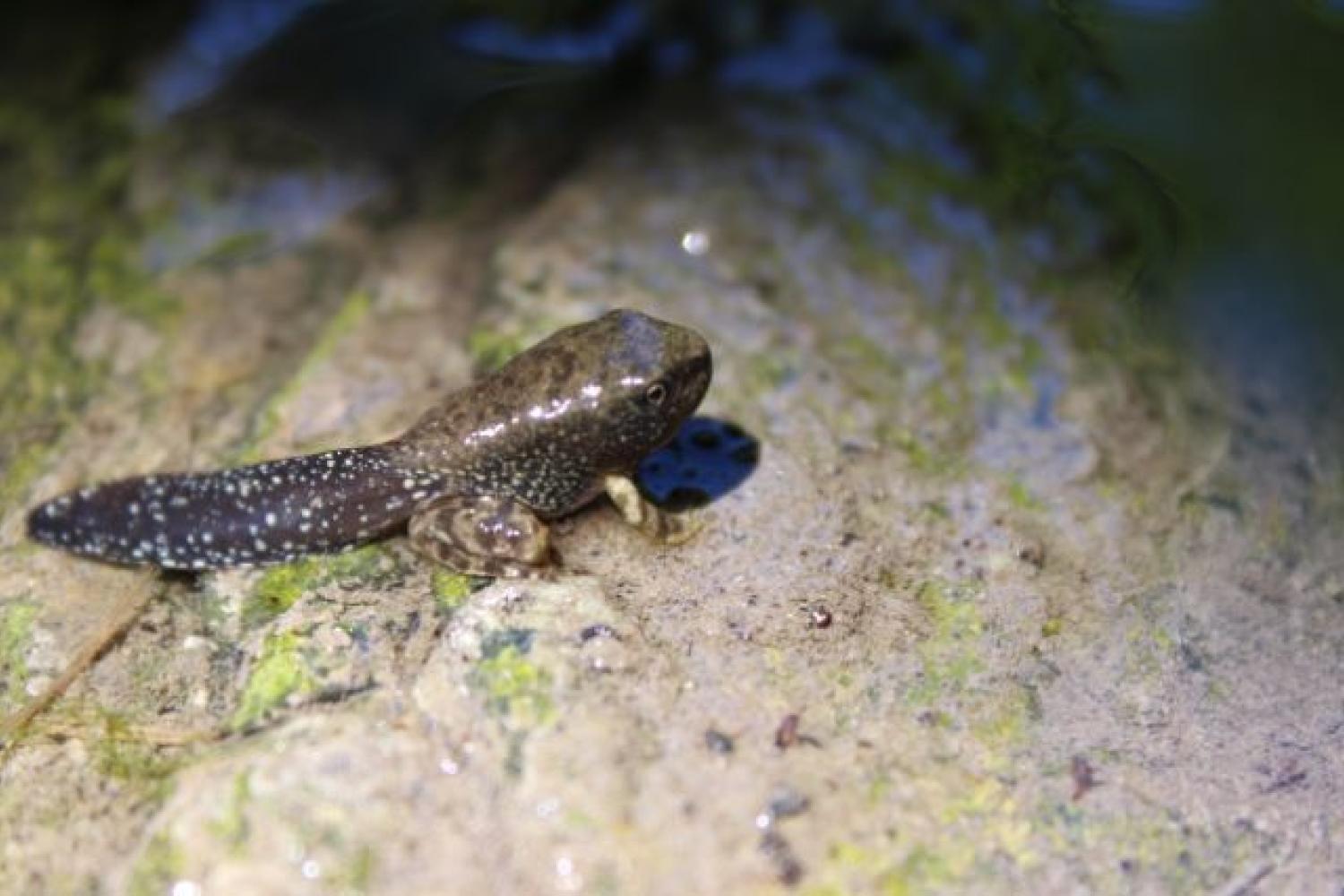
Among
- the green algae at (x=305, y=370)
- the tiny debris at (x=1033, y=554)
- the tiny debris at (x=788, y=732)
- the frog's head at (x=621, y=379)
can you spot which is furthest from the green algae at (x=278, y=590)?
the tiny debris at (x=1033, y=554)

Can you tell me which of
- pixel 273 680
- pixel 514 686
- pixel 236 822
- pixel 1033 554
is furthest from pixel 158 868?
pixel 1033 554

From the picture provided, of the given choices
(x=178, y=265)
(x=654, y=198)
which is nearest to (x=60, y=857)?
(x=178, y=265)

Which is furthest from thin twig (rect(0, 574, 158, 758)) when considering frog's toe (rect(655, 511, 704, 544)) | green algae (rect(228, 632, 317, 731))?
frog's toe (rect(655, 511, 704, 544))

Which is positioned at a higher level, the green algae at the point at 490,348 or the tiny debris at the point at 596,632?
the tiny debris at the point at 596,632

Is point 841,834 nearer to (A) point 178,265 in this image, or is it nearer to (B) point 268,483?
(B) point 268,483

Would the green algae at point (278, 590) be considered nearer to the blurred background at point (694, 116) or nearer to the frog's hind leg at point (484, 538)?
the frog's hind leg at point (484, 538)

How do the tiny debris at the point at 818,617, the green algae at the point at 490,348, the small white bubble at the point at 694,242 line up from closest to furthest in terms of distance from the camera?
the tiny debris at the point at 818,617 → the green algae at the point at 490,348 → the small white bubble at the point at 694,242
